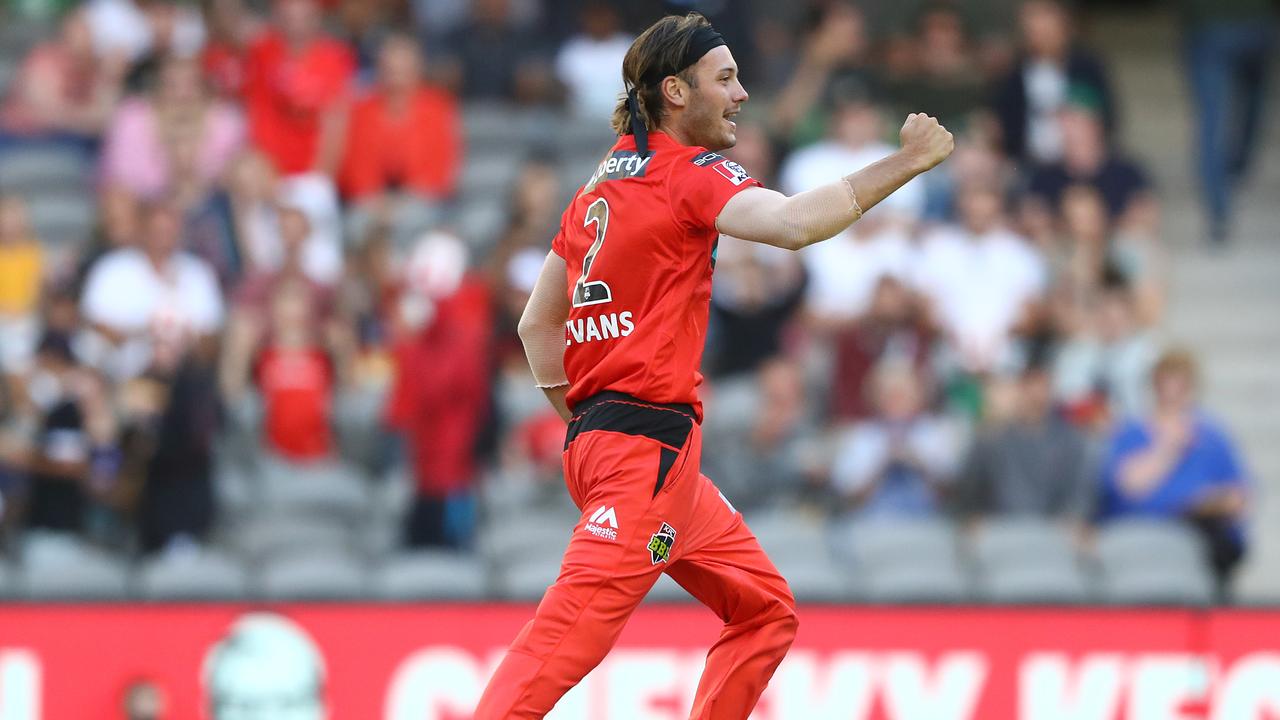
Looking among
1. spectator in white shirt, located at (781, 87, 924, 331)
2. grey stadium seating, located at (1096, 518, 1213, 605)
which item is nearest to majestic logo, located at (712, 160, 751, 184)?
grey stadium seating, located at (1096, 518, 1213, 605)

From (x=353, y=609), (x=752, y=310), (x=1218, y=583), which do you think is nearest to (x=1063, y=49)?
(x=752, y=310)

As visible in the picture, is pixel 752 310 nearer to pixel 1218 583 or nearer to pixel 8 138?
pixel 1218 583

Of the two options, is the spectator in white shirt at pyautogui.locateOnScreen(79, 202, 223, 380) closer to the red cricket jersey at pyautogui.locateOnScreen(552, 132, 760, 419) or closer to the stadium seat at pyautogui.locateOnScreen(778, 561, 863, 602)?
the stadium seat at pyautogui.locateOnScreen(778, 561, 863, 602)

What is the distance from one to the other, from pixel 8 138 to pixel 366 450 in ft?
13.0

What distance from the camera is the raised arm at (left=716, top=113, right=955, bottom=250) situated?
17.3 feet

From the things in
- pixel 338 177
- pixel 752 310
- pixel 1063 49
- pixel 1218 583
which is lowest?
pixel 1218 583

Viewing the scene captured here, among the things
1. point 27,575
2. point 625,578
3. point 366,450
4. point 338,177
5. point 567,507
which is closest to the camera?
point 625,578

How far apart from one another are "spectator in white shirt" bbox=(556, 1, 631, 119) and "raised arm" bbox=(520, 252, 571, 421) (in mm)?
8085

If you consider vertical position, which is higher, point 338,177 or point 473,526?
point 338,177

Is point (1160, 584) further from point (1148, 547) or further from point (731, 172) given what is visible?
point (731, 172)

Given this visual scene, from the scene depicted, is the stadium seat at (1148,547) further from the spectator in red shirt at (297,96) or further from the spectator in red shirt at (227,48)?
the spectator in red shirt at (227,48)

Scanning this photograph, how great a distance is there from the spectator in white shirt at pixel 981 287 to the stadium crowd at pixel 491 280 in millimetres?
22

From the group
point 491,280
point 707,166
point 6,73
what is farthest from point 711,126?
point 6,73

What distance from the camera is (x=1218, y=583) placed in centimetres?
1063
